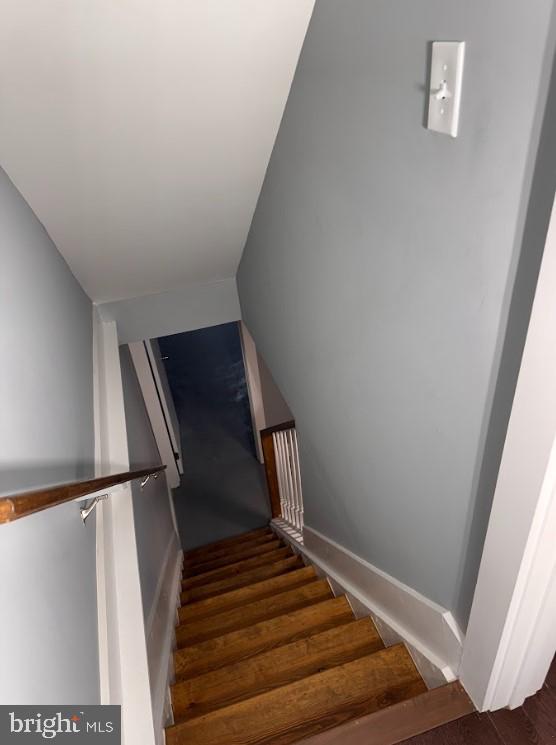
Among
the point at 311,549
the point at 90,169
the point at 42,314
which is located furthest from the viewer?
the point at 311,549

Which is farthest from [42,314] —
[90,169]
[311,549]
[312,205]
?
[311,549]

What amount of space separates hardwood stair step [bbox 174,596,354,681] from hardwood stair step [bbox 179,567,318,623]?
0.56 meters

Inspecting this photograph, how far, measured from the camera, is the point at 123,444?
8.27 ft

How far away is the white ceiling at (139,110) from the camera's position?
141cm

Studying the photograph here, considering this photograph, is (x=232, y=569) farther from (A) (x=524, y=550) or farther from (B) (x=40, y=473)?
(A) (x=524, y=550)

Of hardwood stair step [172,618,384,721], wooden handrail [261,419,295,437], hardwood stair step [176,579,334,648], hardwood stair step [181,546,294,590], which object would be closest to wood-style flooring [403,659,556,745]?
hardwood stair step [172,618,384,721]

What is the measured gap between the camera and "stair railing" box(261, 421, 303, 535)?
3.74 metres

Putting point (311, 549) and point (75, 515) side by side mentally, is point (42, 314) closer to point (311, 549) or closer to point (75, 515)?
point (75, 515)

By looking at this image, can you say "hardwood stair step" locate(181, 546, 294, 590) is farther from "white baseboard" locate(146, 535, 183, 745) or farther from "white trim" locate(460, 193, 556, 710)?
"white trim" locate(460, 193, 556, 710)

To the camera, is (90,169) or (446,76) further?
(90,169)

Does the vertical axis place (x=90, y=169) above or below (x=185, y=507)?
above

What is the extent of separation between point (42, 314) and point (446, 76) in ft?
4.76

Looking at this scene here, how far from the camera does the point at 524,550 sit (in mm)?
1147

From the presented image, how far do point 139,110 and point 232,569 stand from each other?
10.3 ft
